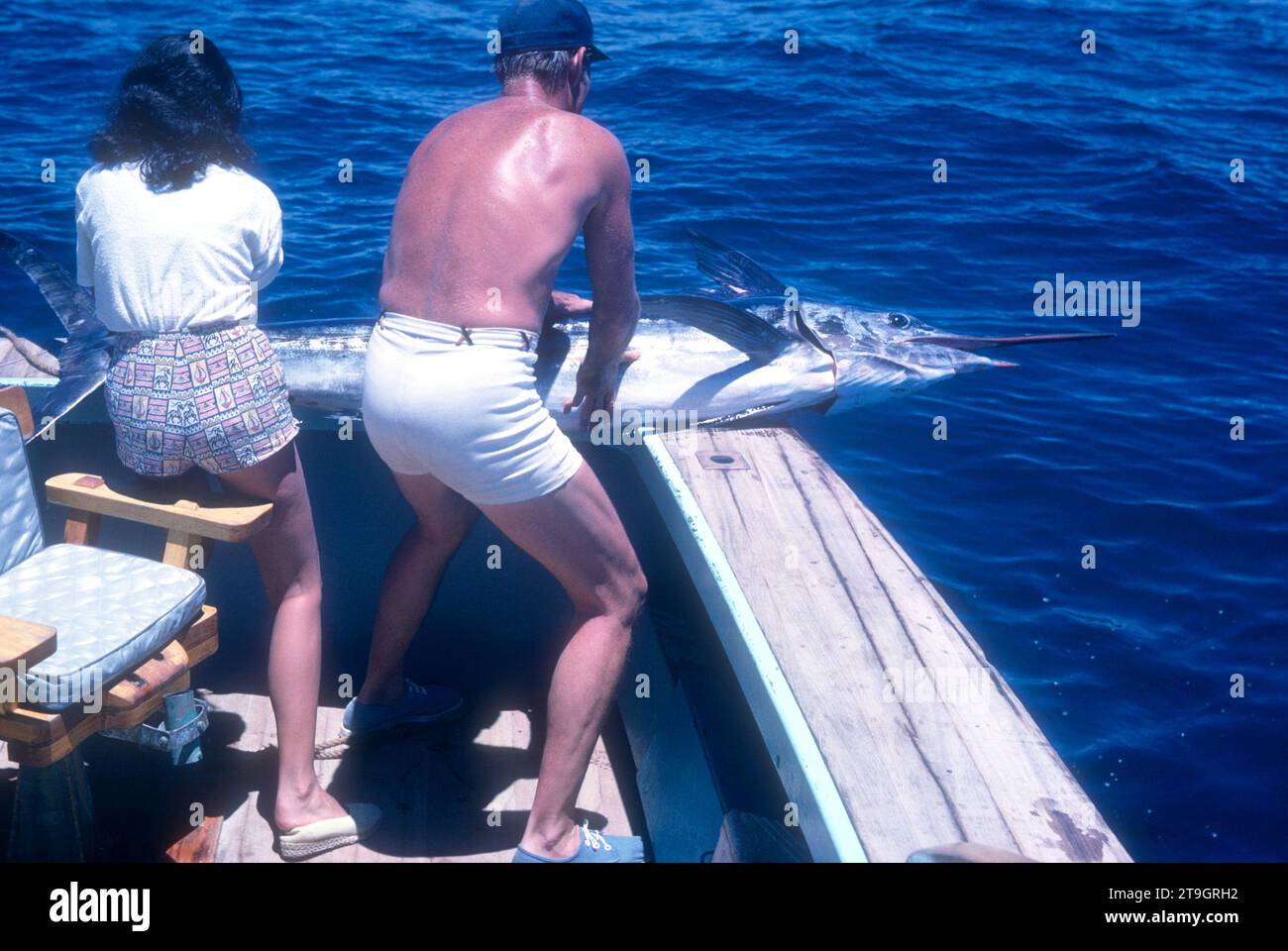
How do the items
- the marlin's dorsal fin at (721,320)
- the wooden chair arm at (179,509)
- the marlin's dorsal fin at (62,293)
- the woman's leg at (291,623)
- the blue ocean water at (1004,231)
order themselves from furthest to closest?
the blue ocean water at (1004,231)
the marlin's dorsal fin at (721,320)
the marlin's dorsal fin at (62,293)
the woman's leg at (291,623)
the wooden chair arm at (179,509)

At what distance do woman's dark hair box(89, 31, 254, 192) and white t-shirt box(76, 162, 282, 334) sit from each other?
0.10ft

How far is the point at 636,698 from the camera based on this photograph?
3232 millimetres

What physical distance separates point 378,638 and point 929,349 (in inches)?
101

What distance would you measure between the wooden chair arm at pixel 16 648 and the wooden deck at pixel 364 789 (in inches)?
32.8

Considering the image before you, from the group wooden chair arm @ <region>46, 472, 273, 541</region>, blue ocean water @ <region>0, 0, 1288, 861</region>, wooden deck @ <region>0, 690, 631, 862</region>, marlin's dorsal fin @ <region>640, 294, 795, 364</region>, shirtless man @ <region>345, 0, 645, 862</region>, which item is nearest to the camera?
shirtless man @ <region>345, 0, 645, 862</region>

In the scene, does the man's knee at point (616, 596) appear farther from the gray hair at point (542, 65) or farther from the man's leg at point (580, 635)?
the gray hair at point (542, 65)

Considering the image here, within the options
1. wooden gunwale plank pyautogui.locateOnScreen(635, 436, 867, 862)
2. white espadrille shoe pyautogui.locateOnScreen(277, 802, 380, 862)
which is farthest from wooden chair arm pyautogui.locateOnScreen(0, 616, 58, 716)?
wooden gunwale plank pyautogui.locateOnScreen(635, 436, 867, 862)

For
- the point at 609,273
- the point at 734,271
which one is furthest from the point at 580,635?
the point at 734,271

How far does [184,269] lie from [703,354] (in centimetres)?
203

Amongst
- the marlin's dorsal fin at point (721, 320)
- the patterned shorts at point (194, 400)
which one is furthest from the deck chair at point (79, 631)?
the marlin's dorsal fin at point (721, 320)

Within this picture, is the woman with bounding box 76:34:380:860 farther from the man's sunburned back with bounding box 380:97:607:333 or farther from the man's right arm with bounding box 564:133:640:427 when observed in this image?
the man's right arm with bounding box 564:133:640:427

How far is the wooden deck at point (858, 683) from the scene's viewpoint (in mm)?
1913

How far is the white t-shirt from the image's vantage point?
224 centimetres

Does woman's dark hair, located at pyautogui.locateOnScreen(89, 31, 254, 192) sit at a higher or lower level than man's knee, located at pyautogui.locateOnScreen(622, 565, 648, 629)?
higher
